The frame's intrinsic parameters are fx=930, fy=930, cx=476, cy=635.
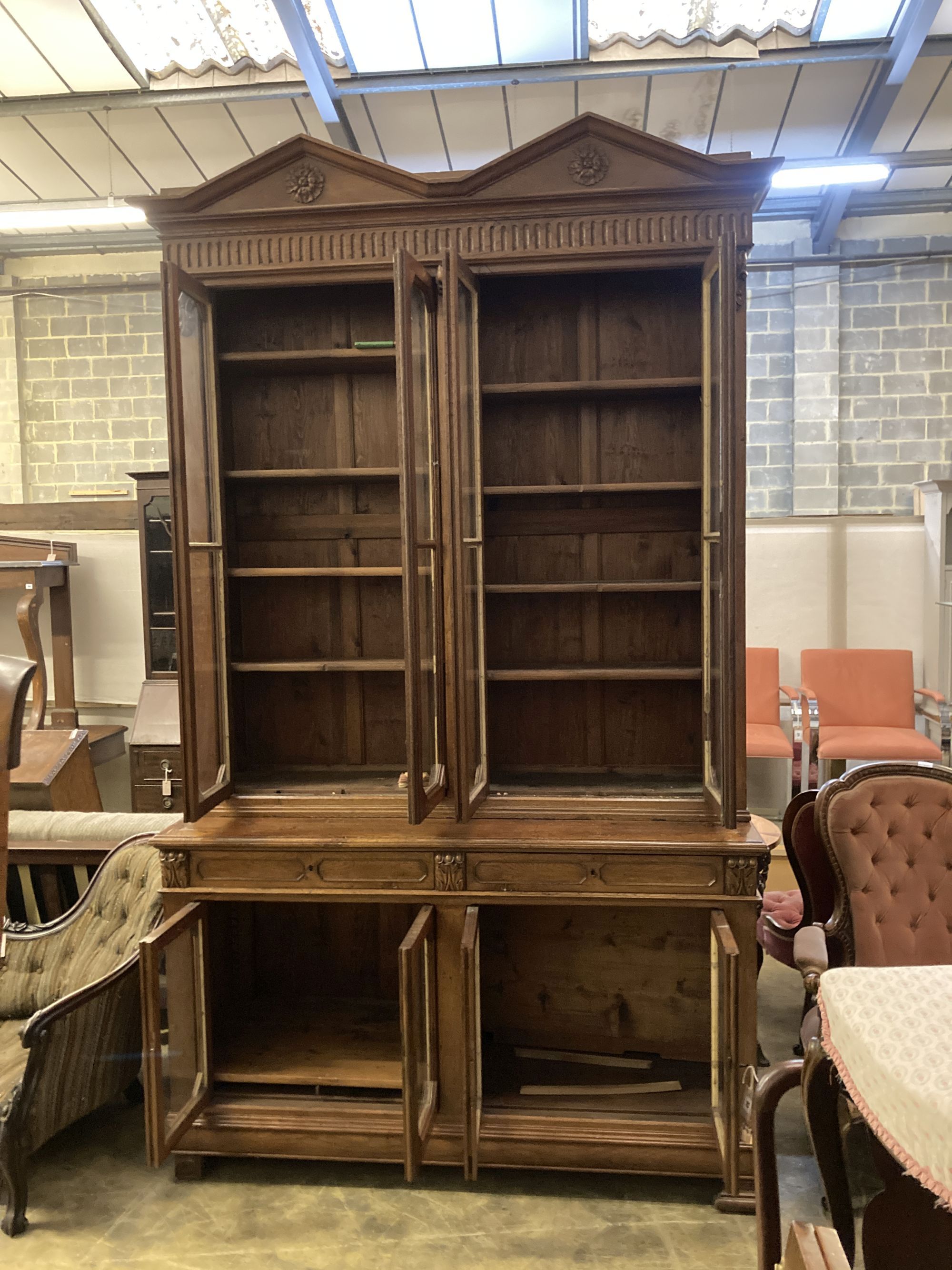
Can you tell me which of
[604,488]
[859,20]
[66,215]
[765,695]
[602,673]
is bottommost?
[765,695]

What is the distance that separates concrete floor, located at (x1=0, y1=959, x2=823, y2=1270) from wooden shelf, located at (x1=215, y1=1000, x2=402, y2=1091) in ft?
0.70

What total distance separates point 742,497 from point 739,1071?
4.40ft

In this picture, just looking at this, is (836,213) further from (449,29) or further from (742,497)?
(742,497)

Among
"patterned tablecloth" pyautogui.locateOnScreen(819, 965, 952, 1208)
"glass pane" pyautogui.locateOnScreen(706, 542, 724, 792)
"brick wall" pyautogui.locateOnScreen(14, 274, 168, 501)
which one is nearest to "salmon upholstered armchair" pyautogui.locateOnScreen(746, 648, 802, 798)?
"glass pane" pyautogui.locateOnScreen(706, 542, 724, 792)

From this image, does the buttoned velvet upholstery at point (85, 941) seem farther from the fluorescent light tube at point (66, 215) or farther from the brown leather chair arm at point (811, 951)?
the fluorescent light tube at point (66, 215)

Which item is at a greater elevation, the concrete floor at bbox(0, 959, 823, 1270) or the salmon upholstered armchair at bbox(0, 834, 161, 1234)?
the salmon upholstered armchair at bbox(0, 834, 161, 1234)

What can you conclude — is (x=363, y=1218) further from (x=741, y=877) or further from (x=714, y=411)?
(x=714, y=411)

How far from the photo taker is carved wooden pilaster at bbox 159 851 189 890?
232cm

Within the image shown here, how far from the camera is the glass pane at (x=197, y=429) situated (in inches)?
92.1

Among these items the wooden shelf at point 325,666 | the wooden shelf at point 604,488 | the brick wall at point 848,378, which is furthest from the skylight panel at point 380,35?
the wooden shelf at point 325,666

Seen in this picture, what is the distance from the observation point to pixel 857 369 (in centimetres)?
593

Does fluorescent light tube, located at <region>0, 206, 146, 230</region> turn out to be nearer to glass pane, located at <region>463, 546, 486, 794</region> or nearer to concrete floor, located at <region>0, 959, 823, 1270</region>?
glass pane, located at <region>463, 546, 486, 794</region>

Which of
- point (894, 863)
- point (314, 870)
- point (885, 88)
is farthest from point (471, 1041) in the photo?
point (885, 88)

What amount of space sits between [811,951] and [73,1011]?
1719 millimetres
